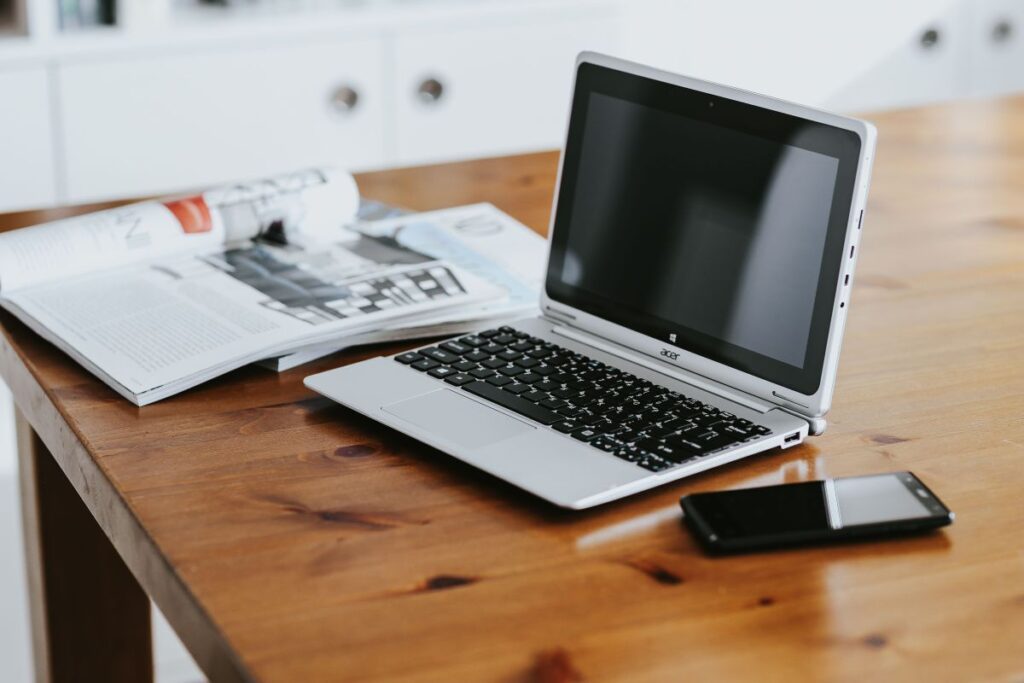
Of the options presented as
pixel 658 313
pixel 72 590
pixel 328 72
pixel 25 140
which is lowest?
pixel 72 590

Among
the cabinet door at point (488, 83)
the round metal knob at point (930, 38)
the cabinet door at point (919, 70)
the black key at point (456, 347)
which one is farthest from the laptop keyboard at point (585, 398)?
the round metal knob at point (930, 38)

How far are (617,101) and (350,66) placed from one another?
170 cm

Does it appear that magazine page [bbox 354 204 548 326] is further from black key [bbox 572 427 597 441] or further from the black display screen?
the black display screen

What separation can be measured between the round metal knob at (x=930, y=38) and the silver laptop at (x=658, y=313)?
95.1 inches

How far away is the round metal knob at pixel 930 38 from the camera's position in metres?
3.17

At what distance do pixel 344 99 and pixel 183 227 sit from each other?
4.90 ft

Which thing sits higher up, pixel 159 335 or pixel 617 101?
pixel 617 101

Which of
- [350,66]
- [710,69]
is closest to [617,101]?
[350,66]

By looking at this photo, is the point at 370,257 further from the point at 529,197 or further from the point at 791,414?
the point at 791,414

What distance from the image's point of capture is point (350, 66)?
2604 mm

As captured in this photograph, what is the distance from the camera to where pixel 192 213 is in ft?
3.90

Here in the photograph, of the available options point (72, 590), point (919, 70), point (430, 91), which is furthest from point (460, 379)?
point (919, 70)

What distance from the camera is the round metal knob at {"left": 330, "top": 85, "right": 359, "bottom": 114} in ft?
8.57

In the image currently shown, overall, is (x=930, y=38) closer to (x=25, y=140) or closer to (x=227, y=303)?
(x=25, y=140)
